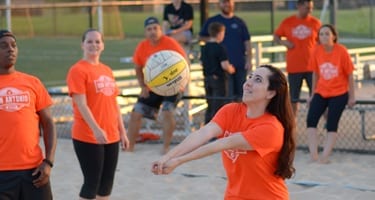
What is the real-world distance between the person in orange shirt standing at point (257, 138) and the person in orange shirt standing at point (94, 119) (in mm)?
2164

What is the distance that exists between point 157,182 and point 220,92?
2500mm

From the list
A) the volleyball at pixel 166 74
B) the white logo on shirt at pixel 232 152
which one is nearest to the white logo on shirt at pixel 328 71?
the volleyball at pixel 166 74

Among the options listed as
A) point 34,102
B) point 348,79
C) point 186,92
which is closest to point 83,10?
point 186,92

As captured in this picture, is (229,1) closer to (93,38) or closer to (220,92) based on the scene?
(220,92)

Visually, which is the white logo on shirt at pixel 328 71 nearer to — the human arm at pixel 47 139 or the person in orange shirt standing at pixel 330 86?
the person in orange shirt standing at pixel 330 86

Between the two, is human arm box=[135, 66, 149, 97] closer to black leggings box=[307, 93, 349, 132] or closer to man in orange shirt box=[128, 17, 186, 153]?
man in orange shirt box=[128, 17, 186, 153]

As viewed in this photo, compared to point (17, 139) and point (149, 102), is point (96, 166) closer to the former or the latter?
point (17, 139)

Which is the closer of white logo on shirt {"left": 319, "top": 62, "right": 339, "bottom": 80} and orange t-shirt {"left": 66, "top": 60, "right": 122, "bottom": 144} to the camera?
orange t-shirt {"left": 66, "top": 60, "right": 122, "bottom": 144}

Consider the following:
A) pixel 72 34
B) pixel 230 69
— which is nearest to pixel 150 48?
pixel 230 69

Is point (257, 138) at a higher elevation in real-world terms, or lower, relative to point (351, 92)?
higher

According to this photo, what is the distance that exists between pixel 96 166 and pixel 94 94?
1.88 ft

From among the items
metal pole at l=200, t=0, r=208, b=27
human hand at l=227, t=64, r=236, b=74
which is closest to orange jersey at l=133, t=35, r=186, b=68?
human hand at l=227, t=64, r=236, b=74

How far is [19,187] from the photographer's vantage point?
5188 millimetres

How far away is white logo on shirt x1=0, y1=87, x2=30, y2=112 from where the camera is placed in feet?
17.0
